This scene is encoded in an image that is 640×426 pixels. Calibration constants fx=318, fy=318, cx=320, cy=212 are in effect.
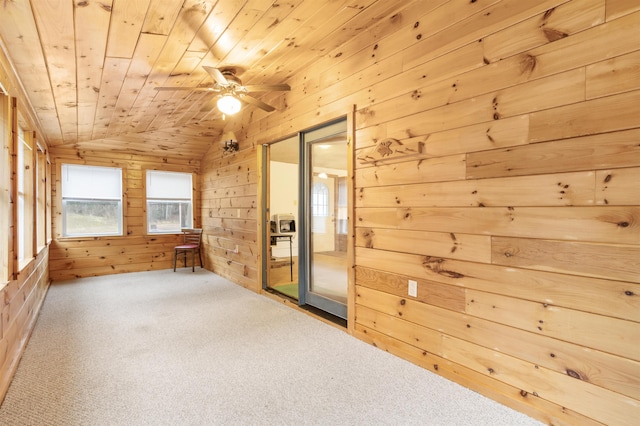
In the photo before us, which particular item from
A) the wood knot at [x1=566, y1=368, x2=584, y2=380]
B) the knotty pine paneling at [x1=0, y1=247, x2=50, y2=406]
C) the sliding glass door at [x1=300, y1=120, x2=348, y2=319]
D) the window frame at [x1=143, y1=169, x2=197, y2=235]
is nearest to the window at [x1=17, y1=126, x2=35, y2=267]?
the knotty pine paneling at [x1=0, y1=247, x2=50, y2=406]

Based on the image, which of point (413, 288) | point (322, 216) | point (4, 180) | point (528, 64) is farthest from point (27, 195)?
point (528, 64)

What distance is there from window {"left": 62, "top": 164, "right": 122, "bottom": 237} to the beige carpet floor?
92.9 inches

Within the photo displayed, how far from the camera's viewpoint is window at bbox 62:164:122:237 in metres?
5.25

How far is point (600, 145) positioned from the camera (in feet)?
4.91

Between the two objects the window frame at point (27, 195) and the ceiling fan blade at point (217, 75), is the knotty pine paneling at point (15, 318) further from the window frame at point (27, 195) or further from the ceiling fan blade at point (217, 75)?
the ceiling fan blade at point (217, 75)

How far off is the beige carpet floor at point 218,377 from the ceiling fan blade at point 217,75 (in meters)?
2.21

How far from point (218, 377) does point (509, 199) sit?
84.5 inches

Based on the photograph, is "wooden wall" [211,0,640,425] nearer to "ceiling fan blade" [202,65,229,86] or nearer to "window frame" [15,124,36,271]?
"ceiling fan blade" [202,65,229,86]

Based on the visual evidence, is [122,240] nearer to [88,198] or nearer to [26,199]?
[88,198]

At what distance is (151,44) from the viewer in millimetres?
2268

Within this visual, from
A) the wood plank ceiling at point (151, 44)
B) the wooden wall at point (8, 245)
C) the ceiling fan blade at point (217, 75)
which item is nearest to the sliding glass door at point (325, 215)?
the wood plank ceiling at point (151, 44)

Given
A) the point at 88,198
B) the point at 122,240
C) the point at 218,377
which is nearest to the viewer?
the point at 218,377

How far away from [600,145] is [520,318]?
959 millimetres

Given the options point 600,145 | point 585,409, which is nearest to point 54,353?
point 585,409
